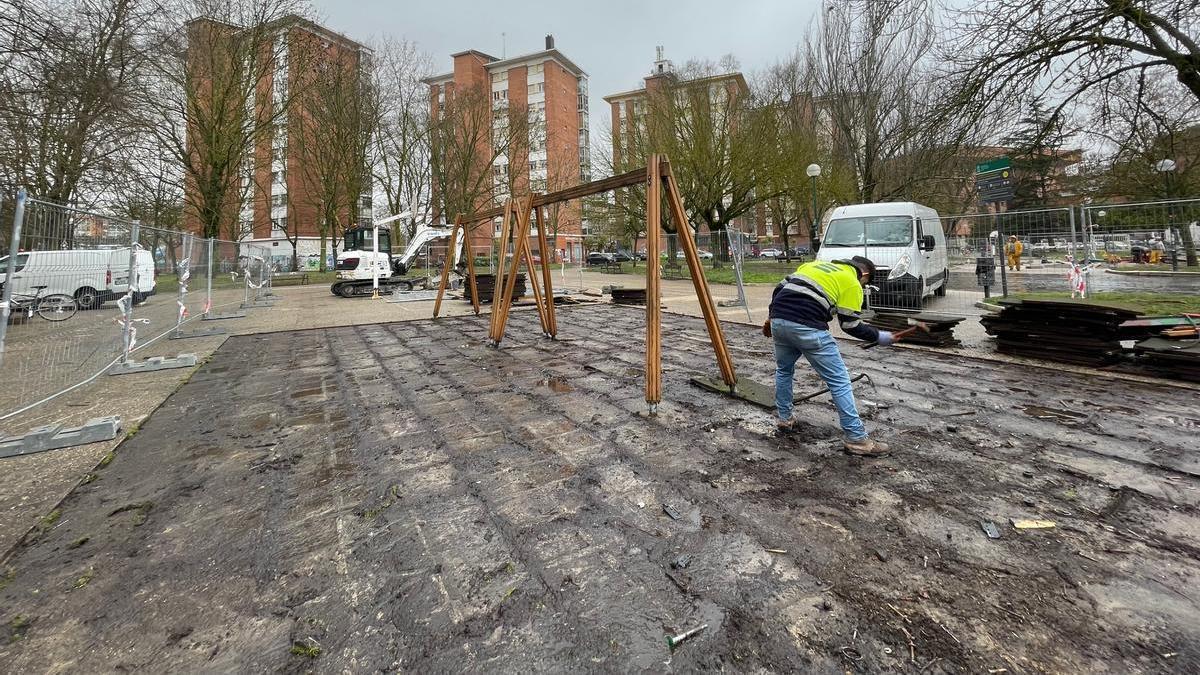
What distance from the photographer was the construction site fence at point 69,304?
3.94 m

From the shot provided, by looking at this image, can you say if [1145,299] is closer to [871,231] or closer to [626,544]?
[871,231]

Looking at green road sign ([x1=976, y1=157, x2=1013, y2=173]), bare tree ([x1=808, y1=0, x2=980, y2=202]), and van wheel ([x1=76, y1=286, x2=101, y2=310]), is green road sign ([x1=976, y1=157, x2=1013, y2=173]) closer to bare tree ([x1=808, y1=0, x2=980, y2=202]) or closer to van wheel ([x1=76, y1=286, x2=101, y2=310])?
bare tree ([x1=808, y1=0, x2=980, y2=202])

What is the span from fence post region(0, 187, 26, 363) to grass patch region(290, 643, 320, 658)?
3.39 meters

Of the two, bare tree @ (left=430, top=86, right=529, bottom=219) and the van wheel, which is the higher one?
bare tree @ (left=430, top=86, right=529, bottom=219)

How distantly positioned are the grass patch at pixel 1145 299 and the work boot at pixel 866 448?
6994mm

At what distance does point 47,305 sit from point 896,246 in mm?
12694

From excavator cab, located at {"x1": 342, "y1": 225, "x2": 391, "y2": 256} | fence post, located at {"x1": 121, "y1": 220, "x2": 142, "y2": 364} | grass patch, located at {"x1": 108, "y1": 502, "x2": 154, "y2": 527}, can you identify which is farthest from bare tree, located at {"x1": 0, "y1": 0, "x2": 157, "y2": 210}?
excavator cab, located at {"x1": 342, "y1": 225, "x2": 391, "y2": 256}

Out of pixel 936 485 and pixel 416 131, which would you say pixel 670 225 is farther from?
pixel 936 485

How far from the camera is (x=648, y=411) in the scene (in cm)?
442

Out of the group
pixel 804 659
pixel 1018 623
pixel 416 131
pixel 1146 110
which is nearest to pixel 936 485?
pixel 1018 623

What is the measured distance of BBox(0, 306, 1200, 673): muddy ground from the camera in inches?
69.7

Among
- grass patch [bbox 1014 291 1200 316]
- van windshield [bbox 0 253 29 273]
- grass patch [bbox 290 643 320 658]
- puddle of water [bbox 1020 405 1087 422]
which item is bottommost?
grass patch [bbox 290 643 320 658]

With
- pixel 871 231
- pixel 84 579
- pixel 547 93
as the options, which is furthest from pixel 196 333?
pixel 547 93

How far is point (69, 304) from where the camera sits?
16.1 ft
